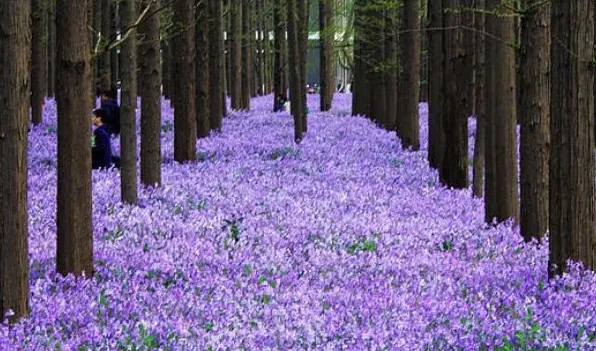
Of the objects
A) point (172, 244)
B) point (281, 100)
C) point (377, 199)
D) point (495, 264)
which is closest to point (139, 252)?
point (172, 244)

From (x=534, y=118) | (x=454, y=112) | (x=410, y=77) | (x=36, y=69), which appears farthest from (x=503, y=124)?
(x=36, y=69)

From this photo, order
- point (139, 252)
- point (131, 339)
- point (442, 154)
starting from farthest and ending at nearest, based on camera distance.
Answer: point (442, 154) < point (139, 252) < point (131, 339)

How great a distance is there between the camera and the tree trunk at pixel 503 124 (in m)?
13.4

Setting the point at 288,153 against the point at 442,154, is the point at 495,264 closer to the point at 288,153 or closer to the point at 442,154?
the point at 442,154

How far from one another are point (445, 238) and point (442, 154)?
6688 millimetres

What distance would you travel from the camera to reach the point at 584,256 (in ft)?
30.8

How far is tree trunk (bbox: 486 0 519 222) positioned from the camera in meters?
13.4

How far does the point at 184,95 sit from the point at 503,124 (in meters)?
9.35

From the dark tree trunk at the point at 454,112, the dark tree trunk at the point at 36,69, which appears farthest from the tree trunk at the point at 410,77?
the dark tree trunk at the point at 36,69

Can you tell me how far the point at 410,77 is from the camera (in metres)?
24.0

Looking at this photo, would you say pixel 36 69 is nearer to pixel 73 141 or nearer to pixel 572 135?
pixel 73 141

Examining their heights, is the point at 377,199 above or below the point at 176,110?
below

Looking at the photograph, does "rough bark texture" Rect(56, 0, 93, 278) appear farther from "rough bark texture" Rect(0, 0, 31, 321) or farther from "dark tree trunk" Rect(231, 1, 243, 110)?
"dark tree trunk" Rect(231, 1, 243, 110)

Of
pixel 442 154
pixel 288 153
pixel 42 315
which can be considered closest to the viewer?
pixel 42 315
